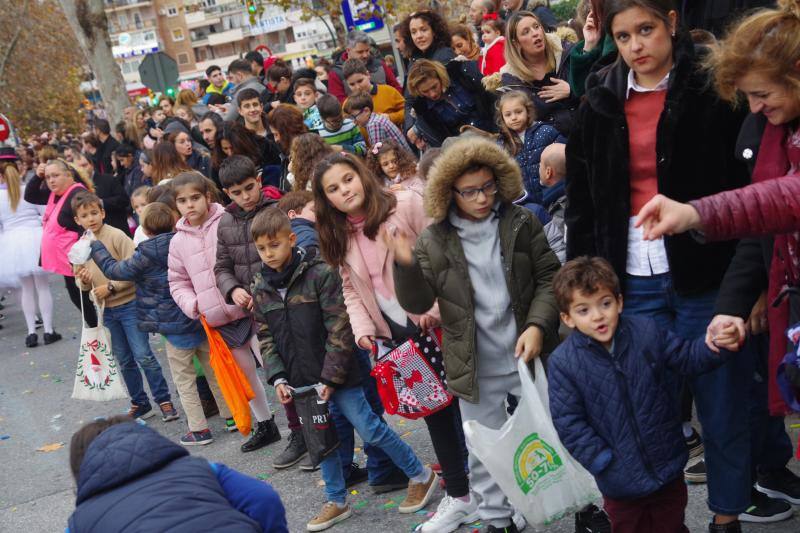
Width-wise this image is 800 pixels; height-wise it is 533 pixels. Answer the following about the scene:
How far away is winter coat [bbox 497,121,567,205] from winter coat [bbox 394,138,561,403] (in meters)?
1.53

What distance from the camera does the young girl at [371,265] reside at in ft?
15.9

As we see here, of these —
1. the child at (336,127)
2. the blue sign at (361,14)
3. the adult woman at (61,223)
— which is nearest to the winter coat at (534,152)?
the child at (336,127)

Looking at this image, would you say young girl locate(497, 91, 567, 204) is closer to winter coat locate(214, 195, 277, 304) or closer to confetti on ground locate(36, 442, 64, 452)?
winter coat locate(214, 195, 277, 304)

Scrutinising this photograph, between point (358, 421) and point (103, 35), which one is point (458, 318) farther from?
point (103, 35)

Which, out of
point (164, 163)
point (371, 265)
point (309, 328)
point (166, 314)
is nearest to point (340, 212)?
point (371, 265)

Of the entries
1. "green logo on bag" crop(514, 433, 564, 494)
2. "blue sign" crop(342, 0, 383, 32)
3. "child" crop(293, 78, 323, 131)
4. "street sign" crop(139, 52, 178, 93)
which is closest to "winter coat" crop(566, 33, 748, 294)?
"green logo on bag" crop(514, 433, 564, 494)

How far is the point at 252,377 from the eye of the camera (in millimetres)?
6895

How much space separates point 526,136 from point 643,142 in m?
2.23

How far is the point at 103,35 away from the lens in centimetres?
1998

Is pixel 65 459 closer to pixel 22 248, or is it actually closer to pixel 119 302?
pixel 119 302

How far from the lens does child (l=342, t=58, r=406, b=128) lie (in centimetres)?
977

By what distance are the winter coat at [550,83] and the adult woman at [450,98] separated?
0.58 metres

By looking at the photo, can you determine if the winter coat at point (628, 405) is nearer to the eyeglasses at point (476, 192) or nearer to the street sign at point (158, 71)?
the eyeglasses at point (476, 192)

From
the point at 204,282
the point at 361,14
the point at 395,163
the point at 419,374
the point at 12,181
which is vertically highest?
the point at 361,14
